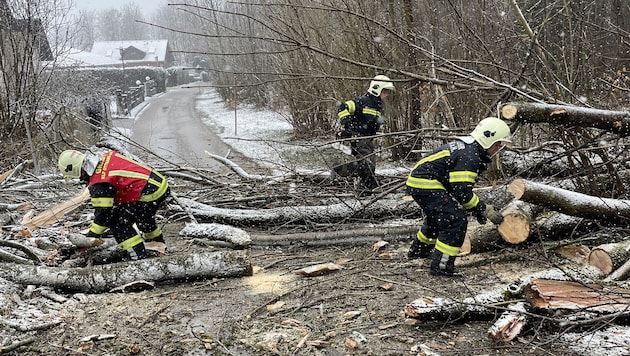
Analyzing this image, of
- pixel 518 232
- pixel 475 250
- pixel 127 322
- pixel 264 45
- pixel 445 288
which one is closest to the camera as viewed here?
pixel 127 322

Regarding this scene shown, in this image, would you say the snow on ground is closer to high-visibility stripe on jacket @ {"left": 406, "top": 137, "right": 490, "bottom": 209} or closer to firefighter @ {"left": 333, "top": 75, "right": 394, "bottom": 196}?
firefighter @ {"left": 333, "top": 75, "right": 394, "bottom": 196}

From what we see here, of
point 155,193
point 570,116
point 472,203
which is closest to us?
point 570,116

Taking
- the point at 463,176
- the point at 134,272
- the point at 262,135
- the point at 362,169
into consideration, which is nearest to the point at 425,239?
the point at 463,176

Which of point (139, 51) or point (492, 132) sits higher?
point (139, 51)

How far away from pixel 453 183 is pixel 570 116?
1.04 m

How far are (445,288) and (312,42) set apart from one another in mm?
8978

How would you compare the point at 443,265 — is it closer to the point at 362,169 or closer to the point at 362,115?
the point at 362,169

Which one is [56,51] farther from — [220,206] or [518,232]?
[518,232]

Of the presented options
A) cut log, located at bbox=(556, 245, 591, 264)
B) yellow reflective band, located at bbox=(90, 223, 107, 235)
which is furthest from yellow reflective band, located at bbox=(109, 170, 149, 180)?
cut log, located at bbox=(556, 245, 591, 264)

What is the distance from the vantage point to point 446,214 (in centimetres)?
454

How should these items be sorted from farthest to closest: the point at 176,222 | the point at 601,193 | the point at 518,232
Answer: the point at 176,222 → the point at 601,193 → the point at 518,232

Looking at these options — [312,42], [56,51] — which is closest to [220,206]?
[312,42]

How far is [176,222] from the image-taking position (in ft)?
22.5

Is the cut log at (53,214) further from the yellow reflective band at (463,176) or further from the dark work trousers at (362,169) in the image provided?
the yellow reflective band at (463,176)
